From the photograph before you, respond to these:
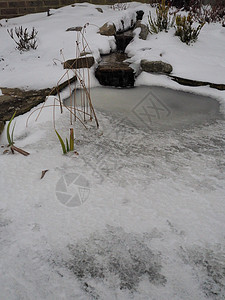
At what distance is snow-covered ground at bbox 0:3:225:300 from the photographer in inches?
41.1

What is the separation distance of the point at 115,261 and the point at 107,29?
4823 mm

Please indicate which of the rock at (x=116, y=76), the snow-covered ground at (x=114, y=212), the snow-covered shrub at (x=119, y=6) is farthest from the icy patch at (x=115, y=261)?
the snow-covered shrub at (x=119, y=6)

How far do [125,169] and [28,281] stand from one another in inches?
38.3

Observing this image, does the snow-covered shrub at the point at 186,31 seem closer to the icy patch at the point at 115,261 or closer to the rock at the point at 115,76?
the rock at the point at 115,76

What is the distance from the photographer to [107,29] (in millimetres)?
4852

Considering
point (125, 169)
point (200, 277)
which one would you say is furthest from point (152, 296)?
point (125, 169)

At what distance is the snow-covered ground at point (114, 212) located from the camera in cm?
104

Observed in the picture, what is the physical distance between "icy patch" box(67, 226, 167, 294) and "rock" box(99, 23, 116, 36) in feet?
15.0

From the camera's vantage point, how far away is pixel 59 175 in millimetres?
1666

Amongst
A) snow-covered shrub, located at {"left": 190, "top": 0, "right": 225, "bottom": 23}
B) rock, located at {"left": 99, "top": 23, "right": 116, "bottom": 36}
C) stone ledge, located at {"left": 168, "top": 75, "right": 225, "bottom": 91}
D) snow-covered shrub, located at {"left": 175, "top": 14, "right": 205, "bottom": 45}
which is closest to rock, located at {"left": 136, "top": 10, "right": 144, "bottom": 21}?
snow-covered shrub, located at {"left": 190, "top": 0, "right": 225, "bottom": 23}

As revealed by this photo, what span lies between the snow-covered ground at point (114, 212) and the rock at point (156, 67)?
1.44 m

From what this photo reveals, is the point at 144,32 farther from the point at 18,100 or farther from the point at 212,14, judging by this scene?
the point at 18,100

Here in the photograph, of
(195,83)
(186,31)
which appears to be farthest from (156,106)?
(186,31)

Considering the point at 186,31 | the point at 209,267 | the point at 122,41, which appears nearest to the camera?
the point at 209,267
